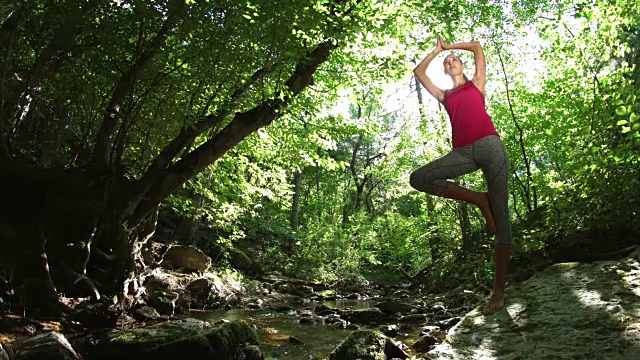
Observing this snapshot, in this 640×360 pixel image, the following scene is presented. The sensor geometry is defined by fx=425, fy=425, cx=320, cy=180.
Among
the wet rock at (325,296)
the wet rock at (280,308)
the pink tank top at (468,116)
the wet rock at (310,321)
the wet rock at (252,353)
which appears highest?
the pink tank top at (468,116)

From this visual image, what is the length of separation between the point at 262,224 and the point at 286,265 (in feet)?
8.48

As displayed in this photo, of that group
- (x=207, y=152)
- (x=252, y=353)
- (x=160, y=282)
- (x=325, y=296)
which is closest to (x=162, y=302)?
(x=160, y=282)

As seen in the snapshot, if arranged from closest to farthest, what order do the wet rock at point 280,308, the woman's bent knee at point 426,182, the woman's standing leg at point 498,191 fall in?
1. the woman's standing leg at point 498,191
2. the woman's bent knee at point 426,182
3. the wet rock at point 280,308

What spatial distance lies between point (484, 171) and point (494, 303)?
1129 mm

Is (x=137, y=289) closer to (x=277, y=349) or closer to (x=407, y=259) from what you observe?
(x=277, y=349)

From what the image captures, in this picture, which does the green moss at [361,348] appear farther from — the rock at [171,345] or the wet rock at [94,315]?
the wet rock at [94,315]

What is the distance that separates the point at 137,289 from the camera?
8500 mm

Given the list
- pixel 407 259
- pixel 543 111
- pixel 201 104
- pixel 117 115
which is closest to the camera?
pixel 117 115

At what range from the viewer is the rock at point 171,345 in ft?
16.8

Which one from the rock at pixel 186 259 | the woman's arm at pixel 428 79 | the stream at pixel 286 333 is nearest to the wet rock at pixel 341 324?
the stream at pixel 286 333

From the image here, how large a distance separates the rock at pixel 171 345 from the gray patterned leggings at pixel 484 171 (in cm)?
348

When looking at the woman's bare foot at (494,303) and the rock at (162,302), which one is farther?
the rock at (162,302)

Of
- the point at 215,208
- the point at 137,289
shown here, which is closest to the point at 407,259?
the point at 215,208

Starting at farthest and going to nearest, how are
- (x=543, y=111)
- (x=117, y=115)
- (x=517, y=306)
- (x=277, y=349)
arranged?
(x=543, y=111)
(x=117, y=115)
(x=277, y=349)
(x=517, y=306)
